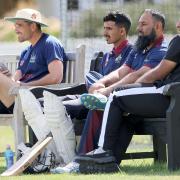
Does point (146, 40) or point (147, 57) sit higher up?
point (146, 40)

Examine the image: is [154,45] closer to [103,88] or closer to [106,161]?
[103,88]

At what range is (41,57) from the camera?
30.8 ft

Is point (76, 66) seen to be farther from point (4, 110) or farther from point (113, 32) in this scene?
point (4, 110)

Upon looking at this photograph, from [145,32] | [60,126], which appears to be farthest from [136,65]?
[60,126]

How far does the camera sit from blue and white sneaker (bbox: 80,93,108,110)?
797 cm

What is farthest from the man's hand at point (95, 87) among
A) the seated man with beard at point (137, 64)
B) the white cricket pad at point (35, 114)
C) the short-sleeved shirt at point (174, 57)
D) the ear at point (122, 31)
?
the short-sleeved shirt at point (174, 57)

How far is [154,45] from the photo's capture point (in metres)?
8.55

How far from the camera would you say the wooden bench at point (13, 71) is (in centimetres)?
882

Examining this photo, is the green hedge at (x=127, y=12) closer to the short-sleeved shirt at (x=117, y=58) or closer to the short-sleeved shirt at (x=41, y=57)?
the short-sleeved shirt at (x=41, y=57)

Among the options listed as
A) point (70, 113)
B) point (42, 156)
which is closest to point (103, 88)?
point (70, 113)

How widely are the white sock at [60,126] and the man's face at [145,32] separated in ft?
3.08

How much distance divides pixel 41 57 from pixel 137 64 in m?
1.15

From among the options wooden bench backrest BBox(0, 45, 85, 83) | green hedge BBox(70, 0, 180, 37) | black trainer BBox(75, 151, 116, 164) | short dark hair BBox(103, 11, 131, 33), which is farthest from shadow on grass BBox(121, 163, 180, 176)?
green hedge BBox(70, 0, 180, 37)

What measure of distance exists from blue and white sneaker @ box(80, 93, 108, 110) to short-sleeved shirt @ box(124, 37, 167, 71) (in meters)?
0.66
